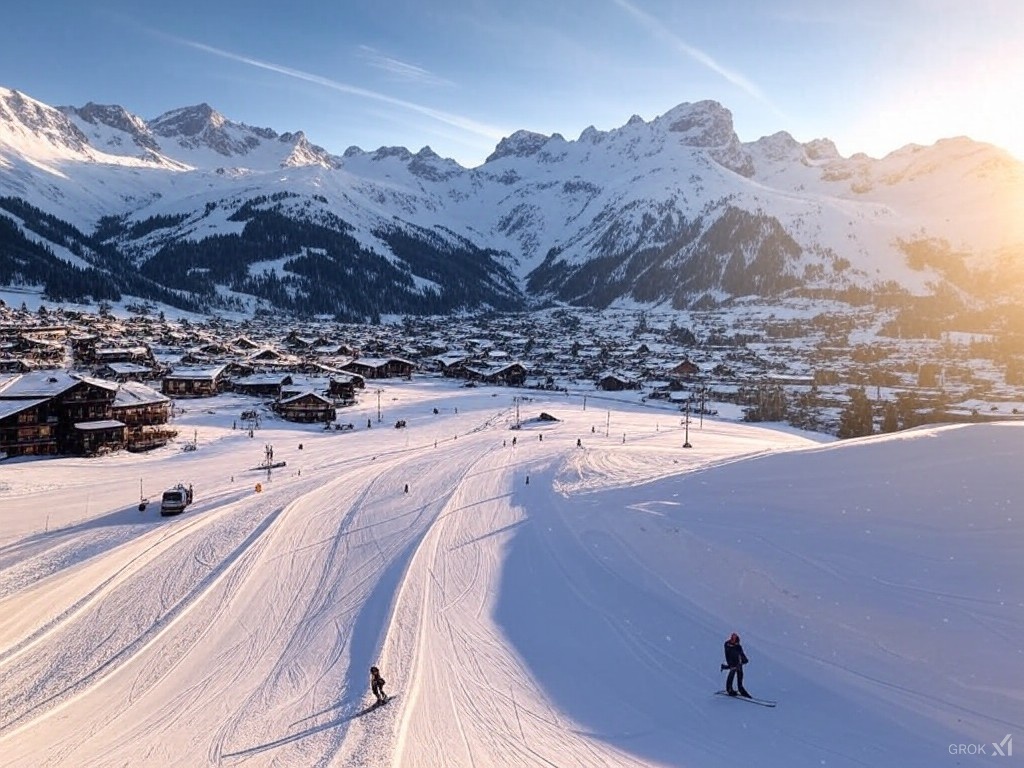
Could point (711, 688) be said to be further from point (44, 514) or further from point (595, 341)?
point (595, 341)

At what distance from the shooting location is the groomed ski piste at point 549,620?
1399 centimetres

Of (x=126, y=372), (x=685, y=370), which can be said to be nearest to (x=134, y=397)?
(x=126, y=372)

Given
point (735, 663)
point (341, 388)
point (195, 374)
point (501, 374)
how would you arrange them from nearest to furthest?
1. point (735, 663)
2. point (195, 374)
3. point (341, 388)
4. point (501, 374)

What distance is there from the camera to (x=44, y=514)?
33.9 metres

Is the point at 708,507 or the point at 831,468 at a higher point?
the point at 831,468

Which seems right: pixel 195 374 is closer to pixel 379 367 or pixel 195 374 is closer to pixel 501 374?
pixel 379 367

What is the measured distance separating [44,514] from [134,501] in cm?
425

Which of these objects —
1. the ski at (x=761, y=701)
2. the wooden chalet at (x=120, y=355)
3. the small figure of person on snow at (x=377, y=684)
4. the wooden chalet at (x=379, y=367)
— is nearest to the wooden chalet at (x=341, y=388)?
the wooden chalet at (x=379, y=367)

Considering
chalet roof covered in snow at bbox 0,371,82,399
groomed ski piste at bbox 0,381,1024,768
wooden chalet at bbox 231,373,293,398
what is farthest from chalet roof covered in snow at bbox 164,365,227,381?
groomed ski piste at bbox 0,381,1024,768

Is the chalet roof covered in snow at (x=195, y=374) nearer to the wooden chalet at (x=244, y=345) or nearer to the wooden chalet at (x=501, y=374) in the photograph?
the wooden chalet at (x=244, y=345)

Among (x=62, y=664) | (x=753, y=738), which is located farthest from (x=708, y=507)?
(x=62, y=664)

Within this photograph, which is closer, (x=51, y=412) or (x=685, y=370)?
(x=51, y=412)

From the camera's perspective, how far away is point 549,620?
20.4 meters

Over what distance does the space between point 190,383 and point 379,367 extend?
3594 centimetres
